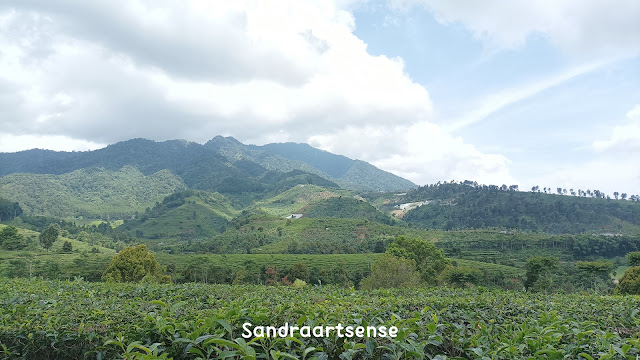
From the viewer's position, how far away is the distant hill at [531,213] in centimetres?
14162

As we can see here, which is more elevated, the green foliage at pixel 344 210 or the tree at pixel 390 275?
the green foliage at pixel 344 210

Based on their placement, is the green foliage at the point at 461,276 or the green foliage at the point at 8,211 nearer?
the green foliage at the point at 461,276

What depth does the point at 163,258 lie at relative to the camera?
73.1 metres

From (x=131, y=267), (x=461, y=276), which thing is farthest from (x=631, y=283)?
(x=131, y=267)

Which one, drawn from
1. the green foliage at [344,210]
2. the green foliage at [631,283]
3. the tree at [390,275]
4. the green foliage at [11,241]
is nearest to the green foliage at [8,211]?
the green foliage at [11,241]

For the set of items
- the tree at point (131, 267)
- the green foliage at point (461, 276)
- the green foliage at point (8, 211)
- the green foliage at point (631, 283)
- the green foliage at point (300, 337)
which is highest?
the green foliage at point (300, 337)

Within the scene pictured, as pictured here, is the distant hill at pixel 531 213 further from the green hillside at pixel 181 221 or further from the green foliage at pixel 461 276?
the green foliage at pixel 461 276

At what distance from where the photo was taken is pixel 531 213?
154000 mm

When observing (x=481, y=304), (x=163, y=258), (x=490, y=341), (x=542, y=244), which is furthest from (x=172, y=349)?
(x=542, y=244)

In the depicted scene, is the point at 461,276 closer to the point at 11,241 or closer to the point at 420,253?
the point at 420,253

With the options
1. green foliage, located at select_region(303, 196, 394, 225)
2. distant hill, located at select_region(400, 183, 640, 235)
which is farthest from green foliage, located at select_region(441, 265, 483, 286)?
distant hill, located at select_region(400, 183, 640, 235)

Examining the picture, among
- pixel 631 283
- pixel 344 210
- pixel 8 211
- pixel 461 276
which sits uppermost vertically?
pixel 8 211

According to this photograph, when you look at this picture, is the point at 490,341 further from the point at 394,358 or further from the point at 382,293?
the point at 382,293

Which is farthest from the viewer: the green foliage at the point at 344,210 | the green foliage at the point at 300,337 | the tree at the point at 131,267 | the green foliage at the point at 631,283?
the green foliage at the point at 344,210
